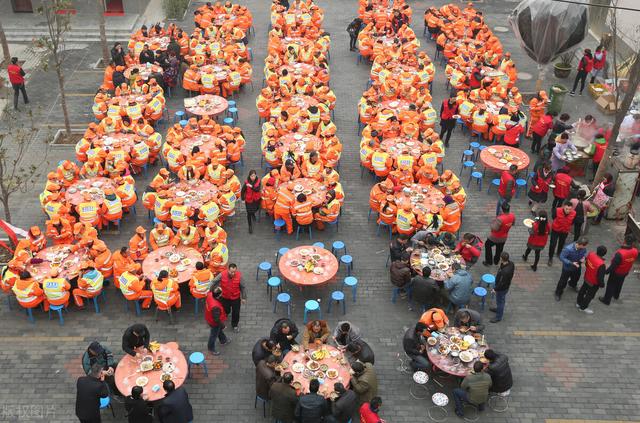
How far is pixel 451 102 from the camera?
2050 cm

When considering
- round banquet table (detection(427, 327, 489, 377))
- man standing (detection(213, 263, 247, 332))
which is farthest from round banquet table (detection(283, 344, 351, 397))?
man standing (detection(213, 263, 247, 332))

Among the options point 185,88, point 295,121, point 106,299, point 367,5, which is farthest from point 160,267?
point 367,5

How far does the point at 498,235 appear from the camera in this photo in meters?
15.8

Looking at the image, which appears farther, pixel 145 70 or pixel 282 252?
pixel 145 70

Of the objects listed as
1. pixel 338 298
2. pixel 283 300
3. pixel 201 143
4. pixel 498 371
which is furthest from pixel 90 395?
pixel 201 143

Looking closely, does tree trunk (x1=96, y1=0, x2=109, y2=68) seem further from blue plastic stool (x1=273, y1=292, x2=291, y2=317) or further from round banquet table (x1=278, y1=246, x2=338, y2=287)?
blue plastic stool (x1=273, y1=292, x2=291, y2=317)

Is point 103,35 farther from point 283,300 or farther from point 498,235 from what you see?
point 498,235

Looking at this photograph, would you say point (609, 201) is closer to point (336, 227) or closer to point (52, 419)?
point (336, 227)

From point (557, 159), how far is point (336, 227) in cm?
717

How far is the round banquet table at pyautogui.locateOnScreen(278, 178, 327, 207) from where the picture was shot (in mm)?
17003

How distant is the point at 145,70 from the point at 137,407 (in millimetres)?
15680

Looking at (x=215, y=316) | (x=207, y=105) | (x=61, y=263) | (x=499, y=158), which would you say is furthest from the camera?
(x=207, y=105)

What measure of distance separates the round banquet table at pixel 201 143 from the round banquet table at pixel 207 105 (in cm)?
218

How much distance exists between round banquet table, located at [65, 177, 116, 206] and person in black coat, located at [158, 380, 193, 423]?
7199 mm
